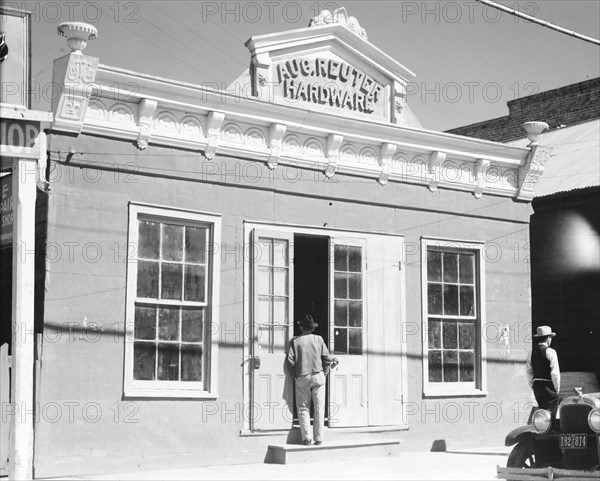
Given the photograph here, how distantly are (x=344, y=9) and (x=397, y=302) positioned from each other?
4.39 meters

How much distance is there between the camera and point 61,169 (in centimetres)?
1170

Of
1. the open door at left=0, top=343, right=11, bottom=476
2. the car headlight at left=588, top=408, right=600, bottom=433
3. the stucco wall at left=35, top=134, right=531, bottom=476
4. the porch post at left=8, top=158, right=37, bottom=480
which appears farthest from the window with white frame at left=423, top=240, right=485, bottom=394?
the open door at left=0, top=343, right=11, bottom=476

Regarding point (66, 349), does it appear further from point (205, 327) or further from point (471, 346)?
point (471, 346)

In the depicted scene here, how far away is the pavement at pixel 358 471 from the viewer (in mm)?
11648

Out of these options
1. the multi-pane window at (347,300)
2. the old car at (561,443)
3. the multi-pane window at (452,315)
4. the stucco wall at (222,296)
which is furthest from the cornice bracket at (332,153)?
the old car at (561,443)

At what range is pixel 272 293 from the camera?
531 inches

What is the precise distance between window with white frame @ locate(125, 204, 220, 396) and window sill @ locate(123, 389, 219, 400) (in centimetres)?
1

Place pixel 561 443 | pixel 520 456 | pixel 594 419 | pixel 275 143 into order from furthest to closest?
pixel 275 143
pixel 520 456
pixel 561 443
pixel 594 419

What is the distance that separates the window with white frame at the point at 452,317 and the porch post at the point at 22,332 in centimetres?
629

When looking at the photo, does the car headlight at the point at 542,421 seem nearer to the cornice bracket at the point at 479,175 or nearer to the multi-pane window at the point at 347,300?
the multi-pane window at the point at 347,300

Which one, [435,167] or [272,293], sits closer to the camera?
[272,293]

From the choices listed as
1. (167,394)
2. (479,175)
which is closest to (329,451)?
(167,394)

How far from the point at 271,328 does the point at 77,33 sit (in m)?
4.60

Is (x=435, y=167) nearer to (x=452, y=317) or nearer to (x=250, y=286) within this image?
(x=452, y=317)
